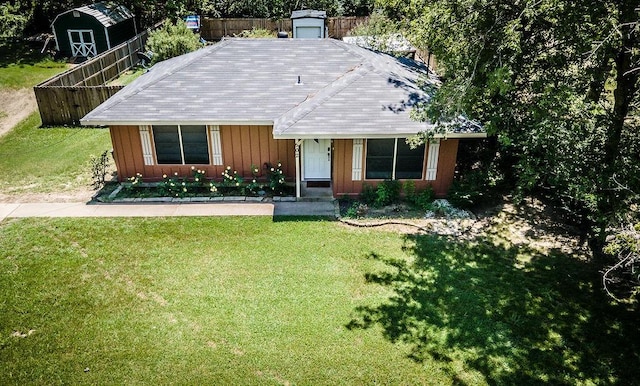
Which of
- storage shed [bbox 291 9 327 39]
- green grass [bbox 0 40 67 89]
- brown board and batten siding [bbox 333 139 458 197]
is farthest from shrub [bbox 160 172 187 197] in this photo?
storage shed [bbox 291 9 327 39]

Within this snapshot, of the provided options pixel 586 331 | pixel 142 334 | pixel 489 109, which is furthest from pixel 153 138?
pixel 586 331

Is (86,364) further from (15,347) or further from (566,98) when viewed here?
(566,98)

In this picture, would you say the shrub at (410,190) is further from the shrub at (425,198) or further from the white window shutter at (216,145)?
the white window shutter at (216,145)

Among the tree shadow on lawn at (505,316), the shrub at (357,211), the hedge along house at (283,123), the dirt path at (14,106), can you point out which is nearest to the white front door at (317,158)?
the hedge along house at (283,123)

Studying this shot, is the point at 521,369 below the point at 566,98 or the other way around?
below

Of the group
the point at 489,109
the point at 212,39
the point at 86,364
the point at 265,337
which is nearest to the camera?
the point at 86,364

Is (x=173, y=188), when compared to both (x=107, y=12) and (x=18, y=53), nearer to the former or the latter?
(x=107, y=12)

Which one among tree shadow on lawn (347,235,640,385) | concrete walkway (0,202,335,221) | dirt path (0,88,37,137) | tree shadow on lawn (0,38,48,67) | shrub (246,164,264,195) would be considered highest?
tree shadow on lawn (0,38,48,67)

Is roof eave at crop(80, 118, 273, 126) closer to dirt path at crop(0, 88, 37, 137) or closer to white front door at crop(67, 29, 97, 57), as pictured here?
dirt path at crop(0, 88, 37, 137)
